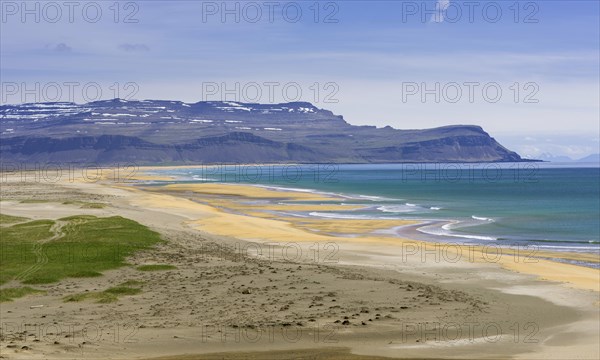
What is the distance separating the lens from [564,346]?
68.0 ft

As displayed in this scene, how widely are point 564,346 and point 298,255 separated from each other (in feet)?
67.0

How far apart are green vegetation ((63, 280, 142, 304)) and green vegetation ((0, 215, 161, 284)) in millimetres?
3383

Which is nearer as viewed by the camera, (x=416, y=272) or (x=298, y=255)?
(x=416, y=272)

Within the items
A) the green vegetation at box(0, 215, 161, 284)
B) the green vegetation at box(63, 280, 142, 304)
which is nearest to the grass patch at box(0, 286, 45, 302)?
the green vegetation at box(0, 215, 161, 284)

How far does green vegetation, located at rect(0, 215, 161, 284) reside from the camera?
99.5 ft

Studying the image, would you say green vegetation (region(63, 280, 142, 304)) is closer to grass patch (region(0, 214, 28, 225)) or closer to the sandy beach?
the sandy beach

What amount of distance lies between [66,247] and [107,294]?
1079 cm

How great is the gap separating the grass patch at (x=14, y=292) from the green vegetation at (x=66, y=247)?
49.4 inches

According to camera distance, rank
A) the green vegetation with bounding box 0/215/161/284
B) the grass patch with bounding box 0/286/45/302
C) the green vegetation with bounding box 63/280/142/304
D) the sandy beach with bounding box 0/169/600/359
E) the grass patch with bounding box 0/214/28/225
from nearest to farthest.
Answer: the sandy beach with bounding box 0/169/600/359, the green vegetation with bounding box 63/280/142/304, the grass patch with bounding box 0/286/45/302, the green vegetation with bounding box 0/215/161/284, the grass patch with bounding box 0/214/28/225

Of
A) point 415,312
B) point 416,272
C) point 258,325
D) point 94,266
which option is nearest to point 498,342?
point 415,312

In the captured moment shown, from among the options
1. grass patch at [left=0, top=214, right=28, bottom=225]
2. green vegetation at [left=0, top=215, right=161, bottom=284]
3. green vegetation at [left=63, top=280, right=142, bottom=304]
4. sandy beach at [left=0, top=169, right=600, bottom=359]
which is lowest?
sandy beach at [left=0, top=169, right=600, bottom=359]

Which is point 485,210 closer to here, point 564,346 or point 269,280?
point 269,280

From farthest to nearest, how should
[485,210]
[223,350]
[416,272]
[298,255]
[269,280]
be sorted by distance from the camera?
[485,210]
[298,255]
[416,272]
[269,280]
[223,350]

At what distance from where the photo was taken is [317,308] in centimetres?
2430
